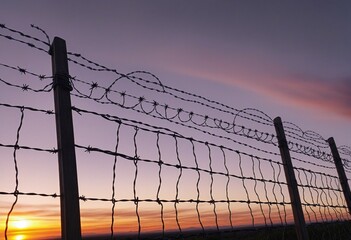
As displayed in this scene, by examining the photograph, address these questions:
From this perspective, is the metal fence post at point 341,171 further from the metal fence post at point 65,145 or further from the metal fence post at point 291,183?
the metal fence post at point 65,145

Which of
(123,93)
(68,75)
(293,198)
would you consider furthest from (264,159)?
(68,75)

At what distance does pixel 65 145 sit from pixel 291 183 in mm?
4136

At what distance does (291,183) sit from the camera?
586cm

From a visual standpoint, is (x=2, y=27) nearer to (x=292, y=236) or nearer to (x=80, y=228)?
(x=80, y=228)

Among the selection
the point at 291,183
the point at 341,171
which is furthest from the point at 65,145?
the point at 341,171

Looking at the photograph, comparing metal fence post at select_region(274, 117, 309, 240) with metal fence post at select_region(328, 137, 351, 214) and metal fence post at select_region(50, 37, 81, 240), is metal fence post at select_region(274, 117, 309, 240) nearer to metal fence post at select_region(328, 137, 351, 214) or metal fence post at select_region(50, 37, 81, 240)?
metal fence post at select_region(328, 137, 351, 214)

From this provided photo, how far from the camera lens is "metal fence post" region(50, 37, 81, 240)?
262 centimetres

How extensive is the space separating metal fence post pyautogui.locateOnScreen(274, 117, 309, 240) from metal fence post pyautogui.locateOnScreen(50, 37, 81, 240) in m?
4.01

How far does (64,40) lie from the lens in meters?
3.30

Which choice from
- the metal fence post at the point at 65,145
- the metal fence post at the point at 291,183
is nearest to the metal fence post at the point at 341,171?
the metal fence post at the point at 291,183

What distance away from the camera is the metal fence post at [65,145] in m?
2.62

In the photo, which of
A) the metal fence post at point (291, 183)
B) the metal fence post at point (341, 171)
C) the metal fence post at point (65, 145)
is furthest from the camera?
the metal fence post at point (341, 171)

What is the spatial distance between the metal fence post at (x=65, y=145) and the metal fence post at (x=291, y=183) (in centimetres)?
401

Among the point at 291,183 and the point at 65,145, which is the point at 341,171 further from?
the point at 65,145
